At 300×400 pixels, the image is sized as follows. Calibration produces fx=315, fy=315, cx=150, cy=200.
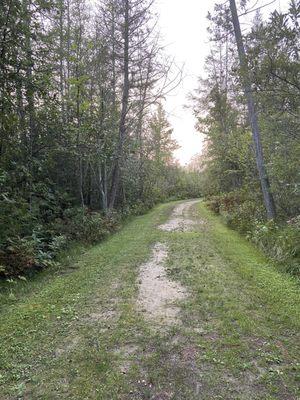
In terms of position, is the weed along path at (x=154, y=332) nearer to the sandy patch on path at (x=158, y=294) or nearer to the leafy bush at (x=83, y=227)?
the sandy patch on path at (x=158, y=294)

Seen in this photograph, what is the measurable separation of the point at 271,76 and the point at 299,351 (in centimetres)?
479

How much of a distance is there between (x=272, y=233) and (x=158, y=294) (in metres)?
4.06

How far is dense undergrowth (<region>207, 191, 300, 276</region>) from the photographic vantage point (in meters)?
6.17

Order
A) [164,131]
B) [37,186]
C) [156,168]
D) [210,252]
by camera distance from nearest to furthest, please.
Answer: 1. [210,252]
2. [37,186]
3. [156,168]
4. [164,131]

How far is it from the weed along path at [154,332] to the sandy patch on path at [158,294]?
0.6 inches

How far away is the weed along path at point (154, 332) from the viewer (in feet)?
9.12

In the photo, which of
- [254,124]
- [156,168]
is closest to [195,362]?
[254,124]

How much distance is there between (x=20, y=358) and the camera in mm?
3301

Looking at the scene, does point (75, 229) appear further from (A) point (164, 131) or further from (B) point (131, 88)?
(A) point (164, 131)

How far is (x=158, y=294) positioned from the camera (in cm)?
487

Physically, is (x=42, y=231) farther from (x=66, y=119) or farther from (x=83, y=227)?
(x=66, y=119)

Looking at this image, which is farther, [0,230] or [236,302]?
[0,230]

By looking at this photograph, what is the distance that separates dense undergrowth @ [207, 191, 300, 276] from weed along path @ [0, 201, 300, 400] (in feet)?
1.24

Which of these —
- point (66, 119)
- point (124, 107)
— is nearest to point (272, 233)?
point (66, 119)
